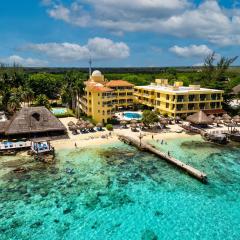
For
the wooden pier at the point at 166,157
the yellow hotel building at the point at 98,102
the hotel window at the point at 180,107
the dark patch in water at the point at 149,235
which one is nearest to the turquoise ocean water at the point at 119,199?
the dark patch in water at the point at 149,235

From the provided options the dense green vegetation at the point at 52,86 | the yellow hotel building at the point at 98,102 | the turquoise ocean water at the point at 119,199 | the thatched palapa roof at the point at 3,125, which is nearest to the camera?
the turquoise ocean water at the point at 119,199

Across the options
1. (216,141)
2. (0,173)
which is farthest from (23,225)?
(216,141)

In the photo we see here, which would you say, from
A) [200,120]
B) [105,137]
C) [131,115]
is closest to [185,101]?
[200,120]

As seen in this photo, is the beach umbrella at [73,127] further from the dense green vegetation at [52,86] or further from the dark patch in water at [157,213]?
the dark patch in water at [157,213]

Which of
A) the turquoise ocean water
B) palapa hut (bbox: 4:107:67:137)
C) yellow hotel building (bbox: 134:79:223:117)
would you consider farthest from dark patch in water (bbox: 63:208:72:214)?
yellow hotel building (bbox: 134:79:223:117)

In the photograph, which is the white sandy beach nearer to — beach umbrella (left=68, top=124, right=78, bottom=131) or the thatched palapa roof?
beach umbrella (left=68, top=124, right=78, bottom=131)

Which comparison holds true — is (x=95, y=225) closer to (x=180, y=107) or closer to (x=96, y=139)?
(x=96, y=139)

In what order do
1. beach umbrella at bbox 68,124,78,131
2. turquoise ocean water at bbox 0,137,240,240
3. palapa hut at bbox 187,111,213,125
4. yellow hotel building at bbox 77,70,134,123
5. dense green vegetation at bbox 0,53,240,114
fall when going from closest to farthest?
turquoise ocean water at bbox 0,137,240,240, beach umbrella at bbox 68,124,78,131, palapa hut at bbox 187,111,213,125, yellow hotel building at bbox 77,70,134,123, dense green vegetation at bbox 0,53,240,114
